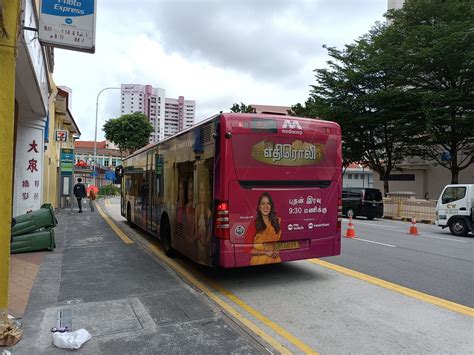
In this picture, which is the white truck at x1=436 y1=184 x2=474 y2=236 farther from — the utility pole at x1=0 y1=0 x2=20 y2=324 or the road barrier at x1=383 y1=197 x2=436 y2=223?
the utility pole at x1=0 y1=0 x2=20 y2=324

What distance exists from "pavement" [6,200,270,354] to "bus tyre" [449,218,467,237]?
12.0 m

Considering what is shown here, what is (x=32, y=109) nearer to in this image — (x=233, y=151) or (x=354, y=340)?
(x=233, y=151)

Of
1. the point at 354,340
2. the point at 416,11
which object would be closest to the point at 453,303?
the point at 354,340

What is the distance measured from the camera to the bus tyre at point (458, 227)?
14.9 metres

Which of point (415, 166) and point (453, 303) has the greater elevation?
point (415, 166)

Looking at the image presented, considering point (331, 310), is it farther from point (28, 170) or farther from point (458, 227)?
point (458, 227)

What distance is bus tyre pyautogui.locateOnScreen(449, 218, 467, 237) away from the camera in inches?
588

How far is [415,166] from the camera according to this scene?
120 feet

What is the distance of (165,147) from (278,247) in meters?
3.96

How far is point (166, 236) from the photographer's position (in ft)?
29.8

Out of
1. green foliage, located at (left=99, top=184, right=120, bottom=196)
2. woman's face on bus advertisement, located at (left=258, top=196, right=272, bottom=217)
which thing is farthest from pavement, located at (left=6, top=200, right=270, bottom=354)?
green foliage, located at (left=99, top=184, right=120, bottom=196)

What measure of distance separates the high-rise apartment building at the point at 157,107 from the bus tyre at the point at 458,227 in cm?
4106

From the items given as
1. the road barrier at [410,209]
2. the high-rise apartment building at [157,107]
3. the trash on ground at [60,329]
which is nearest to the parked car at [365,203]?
the road barrier at [410,209]

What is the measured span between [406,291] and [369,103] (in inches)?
987
